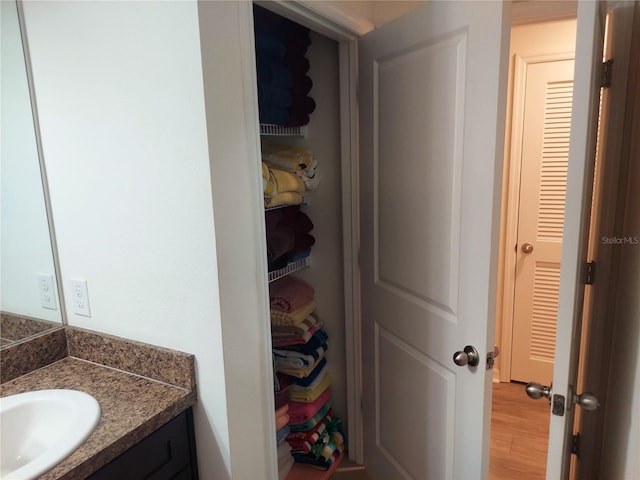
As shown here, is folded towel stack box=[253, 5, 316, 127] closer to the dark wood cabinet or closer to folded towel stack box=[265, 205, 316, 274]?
folded towel stack box=[265, 205, 316, 274]

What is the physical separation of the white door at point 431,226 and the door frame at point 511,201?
131cm

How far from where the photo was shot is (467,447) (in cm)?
133

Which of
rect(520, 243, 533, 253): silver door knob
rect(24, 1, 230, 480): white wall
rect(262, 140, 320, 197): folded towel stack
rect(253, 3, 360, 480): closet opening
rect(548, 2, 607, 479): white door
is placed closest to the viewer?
rect(548, 2, 607, 479): white door

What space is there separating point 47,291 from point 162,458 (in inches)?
24.8

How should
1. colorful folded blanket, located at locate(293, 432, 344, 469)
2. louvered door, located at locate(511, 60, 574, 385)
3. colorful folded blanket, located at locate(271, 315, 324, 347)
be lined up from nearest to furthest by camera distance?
1. colorful folded blanket, located at locate(271, 315, 324, 347)
2. colorful folded blanket, located at locate(293, 432, 344, 469)
3. louvered door, located at locate(511, 60, 574, 385)

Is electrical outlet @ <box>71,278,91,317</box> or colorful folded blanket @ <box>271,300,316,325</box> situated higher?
electrical outlet @ <box>71,278,91,317</box>

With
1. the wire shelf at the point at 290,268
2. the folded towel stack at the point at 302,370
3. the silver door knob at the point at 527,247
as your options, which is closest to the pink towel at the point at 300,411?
the folded towel stack at the point at 302,370

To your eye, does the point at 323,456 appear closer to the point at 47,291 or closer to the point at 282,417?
the point at 282,417

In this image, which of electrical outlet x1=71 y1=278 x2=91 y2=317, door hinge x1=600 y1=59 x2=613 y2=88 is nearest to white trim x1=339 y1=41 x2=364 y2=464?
door hinge x1=600 y1=59 x2=613 y2=88

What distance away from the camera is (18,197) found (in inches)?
49.2

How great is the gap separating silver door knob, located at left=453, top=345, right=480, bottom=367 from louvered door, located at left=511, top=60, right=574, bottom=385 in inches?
59.5

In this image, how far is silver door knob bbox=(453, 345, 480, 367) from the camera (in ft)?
4.04

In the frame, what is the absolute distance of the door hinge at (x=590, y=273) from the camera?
1.16 meters

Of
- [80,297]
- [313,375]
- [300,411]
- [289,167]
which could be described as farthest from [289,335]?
[80,297]
